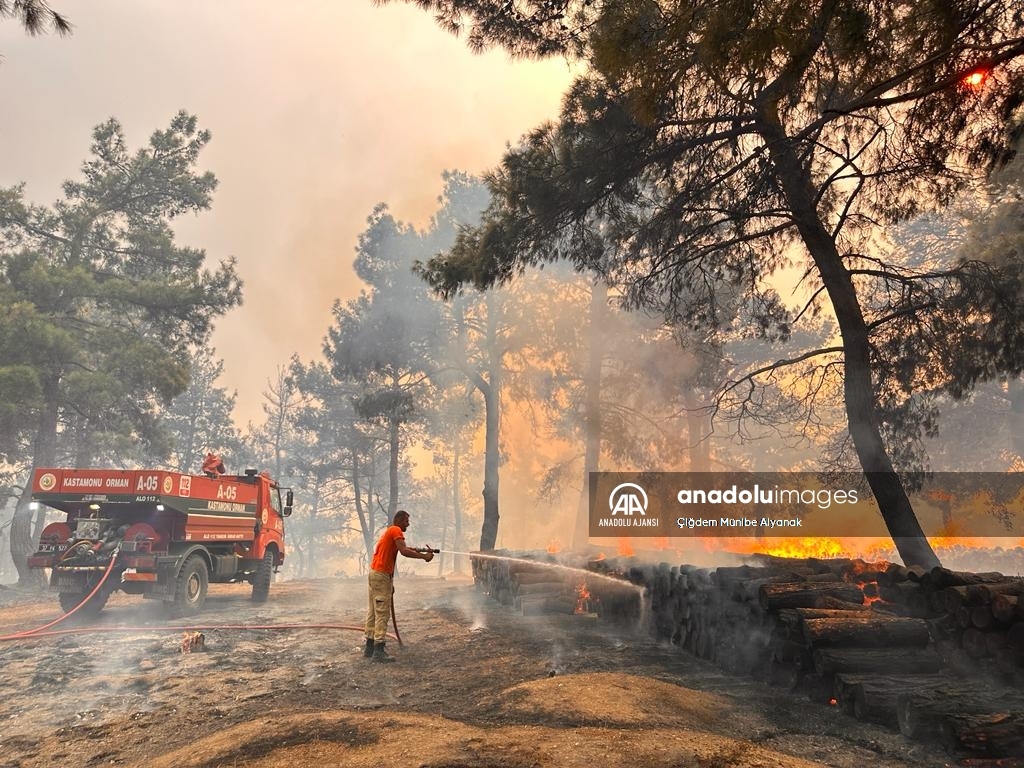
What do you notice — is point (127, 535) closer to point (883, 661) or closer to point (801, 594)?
point (801, 594)

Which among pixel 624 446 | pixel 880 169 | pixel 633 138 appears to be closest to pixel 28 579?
pixel 624 446

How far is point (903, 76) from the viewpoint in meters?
4.99

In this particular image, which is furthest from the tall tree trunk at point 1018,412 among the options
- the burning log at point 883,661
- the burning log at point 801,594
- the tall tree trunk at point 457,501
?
the tall tree trunk at point 457,501

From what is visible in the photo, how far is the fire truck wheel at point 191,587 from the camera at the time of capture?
38.2 feet

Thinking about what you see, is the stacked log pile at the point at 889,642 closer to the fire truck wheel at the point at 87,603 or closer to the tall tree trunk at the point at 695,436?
the fire truck wheel at the point at 87,603

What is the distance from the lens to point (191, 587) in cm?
1224

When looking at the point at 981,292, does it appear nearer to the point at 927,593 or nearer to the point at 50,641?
the point at 927,593

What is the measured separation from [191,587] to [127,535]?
1.65 meters

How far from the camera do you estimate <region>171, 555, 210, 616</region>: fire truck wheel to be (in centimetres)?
1165

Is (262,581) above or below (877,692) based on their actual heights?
below

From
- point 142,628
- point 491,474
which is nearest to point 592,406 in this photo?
point 491,474

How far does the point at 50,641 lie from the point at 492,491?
46.2 feet

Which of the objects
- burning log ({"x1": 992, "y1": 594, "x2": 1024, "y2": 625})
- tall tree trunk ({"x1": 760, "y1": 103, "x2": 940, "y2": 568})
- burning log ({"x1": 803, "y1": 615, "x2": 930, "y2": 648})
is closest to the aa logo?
tall tree trunk ({"x1": 760, "y1": 103, "x2": 940, "y2": 568})

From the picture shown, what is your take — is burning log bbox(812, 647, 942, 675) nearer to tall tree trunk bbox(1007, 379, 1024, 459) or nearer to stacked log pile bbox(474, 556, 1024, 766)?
stacked log pile bbox(474, 556, 1024, 766)
